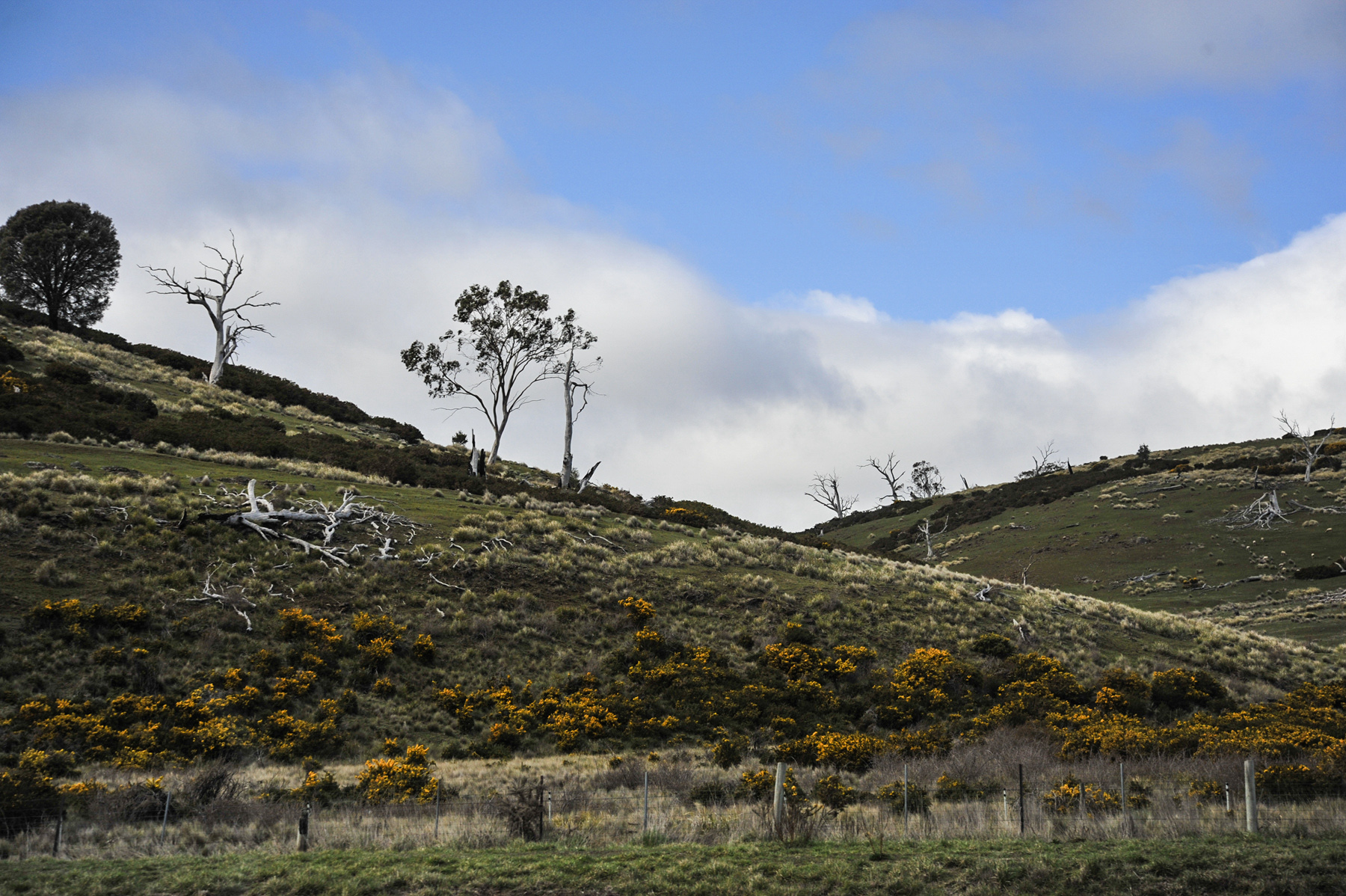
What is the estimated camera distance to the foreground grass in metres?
9.87

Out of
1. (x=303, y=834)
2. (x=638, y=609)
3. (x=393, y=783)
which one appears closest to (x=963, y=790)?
(x=393, y=783)

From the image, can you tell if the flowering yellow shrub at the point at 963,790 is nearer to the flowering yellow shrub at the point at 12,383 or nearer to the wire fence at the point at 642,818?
the wire fence at the point at 642,818

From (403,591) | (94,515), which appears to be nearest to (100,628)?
(94,515)

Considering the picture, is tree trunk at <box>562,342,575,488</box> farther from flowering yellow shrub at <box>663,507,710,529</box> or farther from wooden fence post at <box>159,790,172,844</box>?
wooden fence post at <box>159,790,172,844</box>

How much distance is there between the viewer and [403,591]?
1057 inches

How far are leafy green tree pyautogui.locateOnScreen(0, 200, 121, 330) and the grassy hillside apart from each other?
67.4 metres

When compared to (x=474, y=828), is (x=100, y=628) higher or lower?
higher

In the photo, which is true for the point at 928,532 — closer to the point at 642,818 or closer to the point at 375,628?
the point at 375,628

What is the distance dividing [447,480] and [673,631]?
1896 centimetres

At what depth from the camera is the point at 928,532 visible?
75562mm

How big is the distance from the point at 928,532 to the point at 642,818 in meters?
65.6

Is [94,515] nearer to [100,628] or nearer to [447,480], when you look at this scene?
[100,628]

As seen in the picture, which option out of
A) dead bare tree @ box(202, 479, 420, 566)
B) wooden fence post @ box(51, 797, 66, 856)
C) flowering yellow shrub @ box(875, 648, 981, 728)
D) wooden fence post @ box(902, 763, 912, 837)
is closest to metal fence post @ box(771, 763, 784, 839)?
wooden fence post @ box(902, 763, 912, 837)

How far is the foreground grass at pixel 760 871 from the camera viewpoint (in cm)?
987
